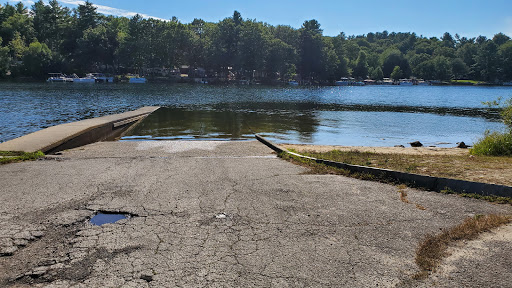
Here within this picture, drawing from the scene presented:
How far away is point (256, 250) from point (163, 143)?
34.5 feet

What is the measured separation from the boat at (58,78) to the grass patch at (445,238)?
11649cm

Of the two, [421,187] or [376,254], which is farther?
[421,187]

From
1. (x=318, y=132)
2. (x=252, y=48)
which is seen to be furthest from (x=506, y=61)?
(x=318, y=132)

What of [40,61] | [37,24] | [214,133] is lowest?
[214,133]

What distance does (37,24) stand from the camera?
13200 centimetres

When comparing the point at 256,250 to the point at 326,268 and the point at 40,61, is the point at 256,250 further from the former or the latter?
the point at 40,61

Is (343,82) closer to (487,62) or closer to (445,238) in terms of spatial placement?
(487,62)

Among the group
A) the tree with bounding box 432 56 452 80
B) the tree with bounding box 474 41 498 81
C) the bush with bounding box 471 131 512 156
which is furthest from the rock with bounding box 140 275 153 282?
the tree with bounding box 474 41 498 81

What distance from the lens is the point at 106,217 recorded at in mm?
6051

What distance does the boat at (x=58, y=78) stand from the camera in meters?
105

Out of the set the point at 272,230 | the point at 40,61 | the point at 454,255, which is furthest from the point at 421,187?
the point at 40,61

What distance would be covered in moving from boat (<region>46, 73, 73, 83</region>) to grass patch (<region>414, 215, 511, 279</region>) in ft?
382

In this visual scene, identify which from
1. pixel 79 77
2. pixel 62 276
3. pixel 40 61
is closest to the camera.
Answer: pixel 62 276

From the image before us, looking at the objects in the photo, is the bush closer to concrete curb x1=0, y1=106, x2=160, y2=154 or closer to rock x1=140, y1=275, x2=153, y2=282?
rock x1=140, y1=275, x2=153, y2=282
